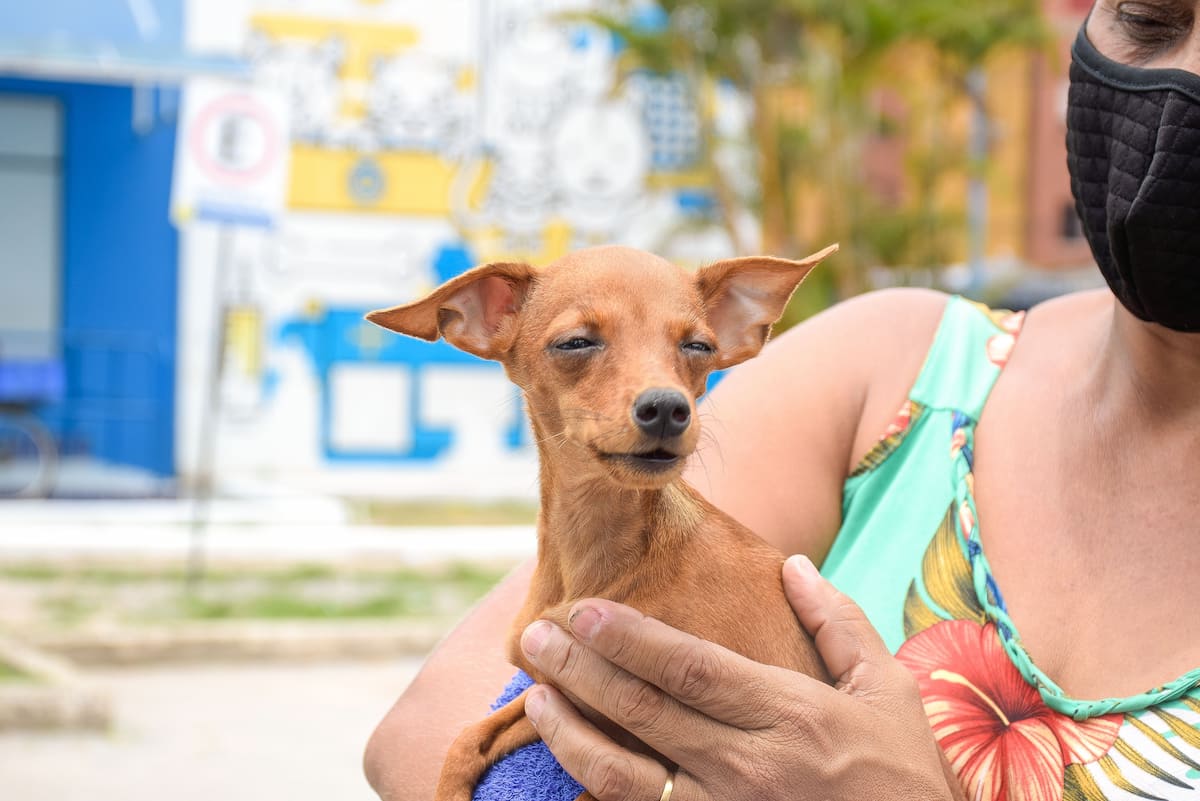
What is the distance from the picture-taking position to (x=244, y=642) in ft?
27.9

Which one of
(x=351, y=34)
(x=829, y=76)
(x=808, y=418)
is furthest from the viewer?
(x=351, y=34)

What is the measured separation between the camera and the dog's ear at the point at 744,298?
1.86m

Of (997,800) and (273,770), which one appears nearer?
(997,800)

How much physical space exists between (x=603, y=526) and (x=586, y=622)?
8.1 inches

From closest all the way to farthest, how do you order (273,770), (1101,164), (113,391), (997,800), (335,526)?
(997,800) < (1101,164) < (273,770) < (335,526) < (113,391)

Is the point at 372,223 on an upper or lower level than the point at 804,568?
lower

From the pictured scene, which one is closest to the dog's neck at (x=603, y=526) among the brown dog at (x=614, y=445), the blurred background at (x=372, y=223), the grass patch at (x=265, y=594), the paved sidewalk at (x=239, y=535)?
the brown dog at (x=614, y=445)

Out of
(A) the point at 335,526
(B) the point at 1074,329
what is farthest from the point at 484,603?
(A) the point at 335,526

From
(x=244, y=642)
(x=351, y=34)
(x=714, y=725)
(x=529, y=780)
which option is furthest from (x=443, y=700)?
(x=351, y=34)

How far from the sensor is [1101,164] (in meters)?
2.02

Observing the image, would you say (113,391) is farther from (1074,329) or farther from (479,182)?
(1074,329)

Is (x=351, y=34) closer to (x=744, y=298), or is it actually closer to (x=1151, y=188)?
(x=744, y=298)

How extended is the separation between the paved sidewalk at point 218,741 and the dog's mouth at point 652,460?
5179 mm

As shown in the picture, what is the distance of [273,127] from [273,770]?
4757 millimetres
